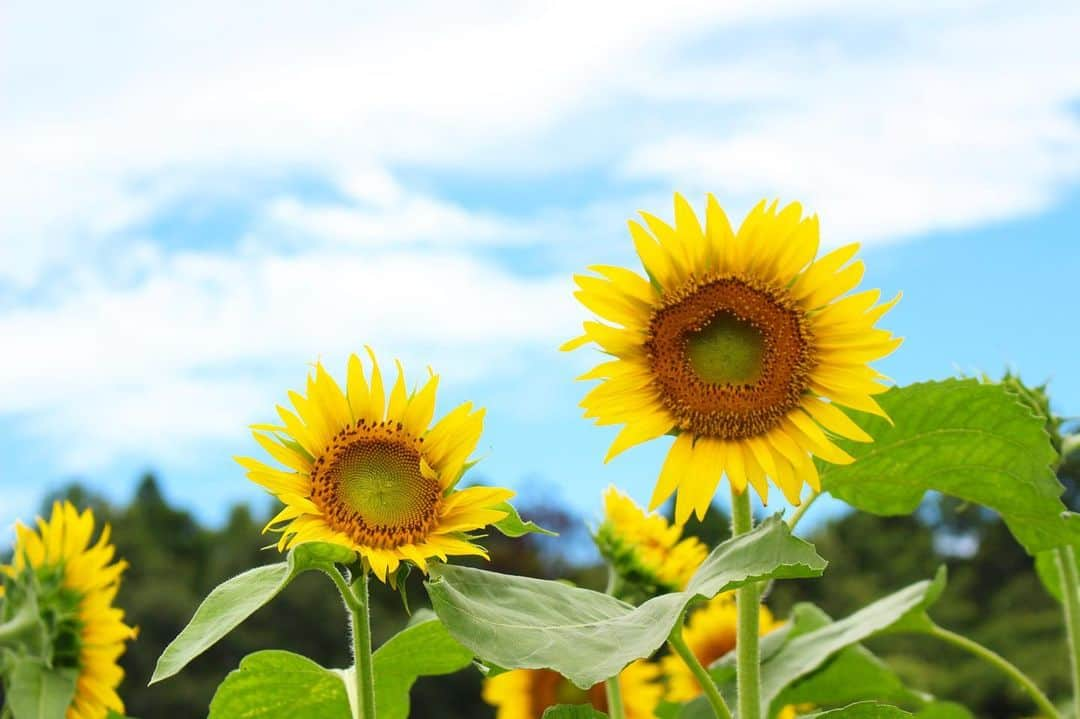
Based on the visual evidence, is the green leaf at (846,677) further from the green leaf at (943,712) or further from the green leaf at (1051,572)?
the green leaf at (1051,572)

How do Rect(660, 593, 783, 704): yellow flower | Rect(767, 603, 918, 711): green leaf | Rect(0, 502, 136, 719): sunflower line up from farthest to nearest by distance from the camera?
Rect(660, 593, 783, 704): yellow flower < Rect(0, 502, 136, 719): sunflower < Rect(767, 603, 918, 711): green leaf

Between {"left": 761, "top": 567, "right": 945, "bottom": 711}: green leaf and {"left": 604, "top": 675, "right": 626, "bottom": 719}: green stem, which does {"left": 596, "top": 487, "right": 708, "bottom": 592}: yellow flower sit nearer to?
{"left": 761, "top": 567, "right": 945, "bottom": 711}: green leaf

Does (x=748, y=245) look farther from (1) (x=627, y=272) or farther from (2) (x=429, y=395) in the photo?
(2) (x=429, y=395)

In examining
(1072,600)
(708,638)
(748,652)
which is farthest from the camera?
(708,638)

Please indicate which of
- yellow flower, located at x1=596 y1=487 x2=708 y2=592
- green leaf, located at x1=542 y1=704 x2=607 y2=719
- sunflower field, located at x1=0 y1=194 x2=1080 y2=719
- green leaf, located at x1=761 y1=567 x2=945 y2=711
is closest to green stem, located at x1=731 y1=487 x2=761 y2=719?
sunflower field, located at x1=0 y1=194 x2=1080 y2=719

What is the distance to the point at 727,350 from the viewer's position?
5.77ft

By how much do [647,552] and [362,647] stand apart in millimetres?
1058

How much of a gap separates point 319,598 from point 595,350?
25563 mm

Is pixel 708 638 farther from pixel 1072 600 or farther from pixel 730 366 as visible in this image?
pixel 730 366

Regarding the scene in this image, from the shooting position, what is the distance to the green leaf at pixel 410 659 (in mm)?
1684

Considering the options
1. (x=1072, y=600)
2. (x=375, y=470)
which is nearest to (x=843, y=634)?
(x=1072, y=600)

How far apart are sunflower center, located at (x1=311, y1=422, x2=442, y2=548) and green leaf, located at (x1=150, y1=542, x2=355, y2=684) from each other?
59 mm

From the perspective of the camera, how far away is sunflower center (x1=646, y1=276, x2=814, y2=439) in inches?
66.8

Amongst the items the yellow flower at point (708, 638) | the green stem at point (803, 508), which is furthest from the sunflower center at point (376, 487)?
the yellow flower at point (708, 638)
